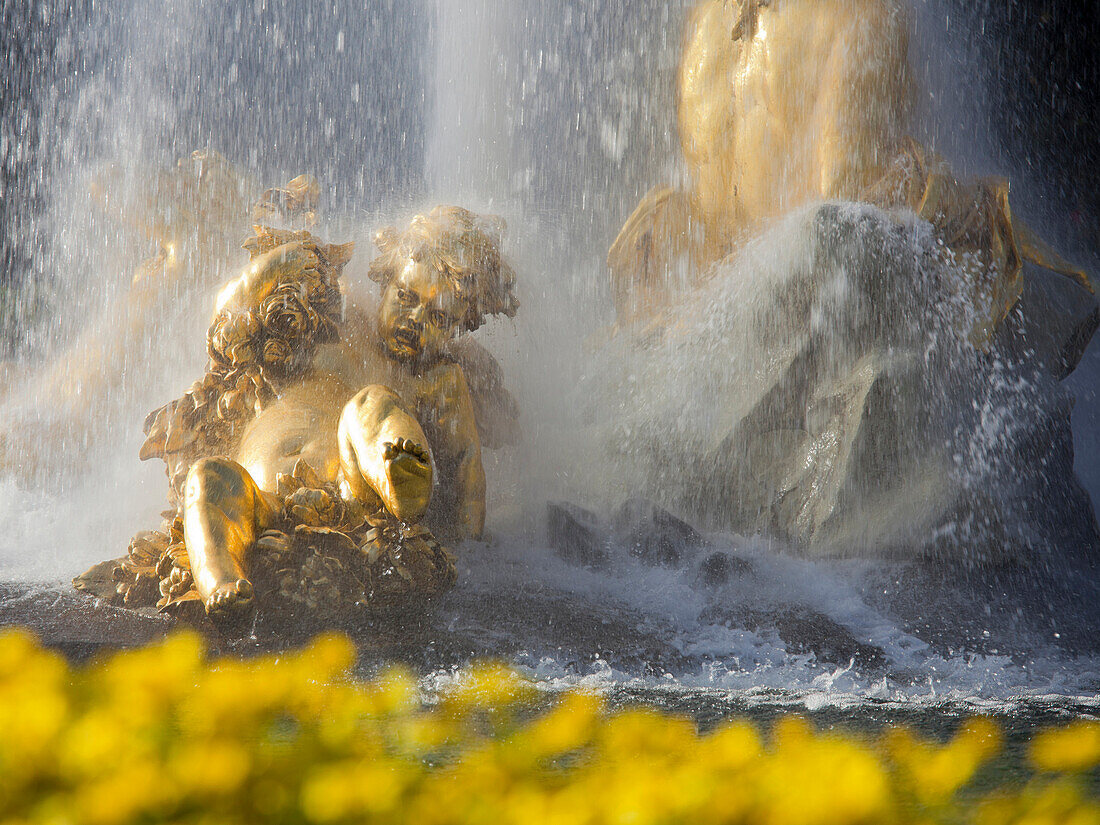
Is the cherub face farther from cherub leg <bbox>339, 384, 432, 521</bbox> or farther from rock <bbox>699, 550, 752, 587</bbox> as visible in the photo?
rock <bbox>699, 550, 752, 587</bbox>

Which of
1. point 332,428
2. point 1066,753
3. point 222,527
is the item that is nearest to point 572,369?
point 332,428

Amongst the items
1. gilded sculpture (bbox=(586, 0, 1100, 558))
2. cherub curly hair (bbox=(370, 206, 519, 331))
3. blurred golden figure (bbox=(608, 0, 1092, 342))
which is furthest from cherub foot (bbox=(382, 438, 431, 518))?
blurred golden figure (bbox=(608, 0, 1092, 342))

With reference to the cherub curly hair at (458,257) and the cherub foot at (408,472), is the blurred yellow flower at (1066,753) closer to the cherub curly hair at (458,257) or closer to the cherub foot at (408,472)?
the cherub foot at (408,472)

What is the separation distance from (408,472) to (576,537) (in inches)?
36.0

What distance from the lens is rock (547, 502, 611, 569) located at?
2624 mm

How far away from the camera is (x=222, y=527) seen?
6.18 ft

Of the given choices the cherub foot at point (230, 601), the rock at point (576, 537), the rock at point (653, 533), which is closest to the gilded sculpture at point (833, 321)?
the rock at point (653, 533)

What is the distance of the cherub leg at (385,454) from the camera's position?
194 centimetres

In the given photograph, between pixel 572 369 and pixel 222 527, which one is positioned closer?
pixel 222 527

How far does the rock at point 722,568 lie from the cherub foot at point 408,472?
0.95m

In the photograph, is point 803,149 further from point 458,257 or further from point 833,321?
point 458,257

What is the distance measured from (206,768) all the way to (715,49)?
3.44m

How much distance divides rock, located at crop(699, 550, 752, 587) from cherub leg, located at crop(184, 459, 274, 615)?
4.04 feet

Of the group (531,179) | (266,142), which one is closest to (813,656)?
(531,179)
